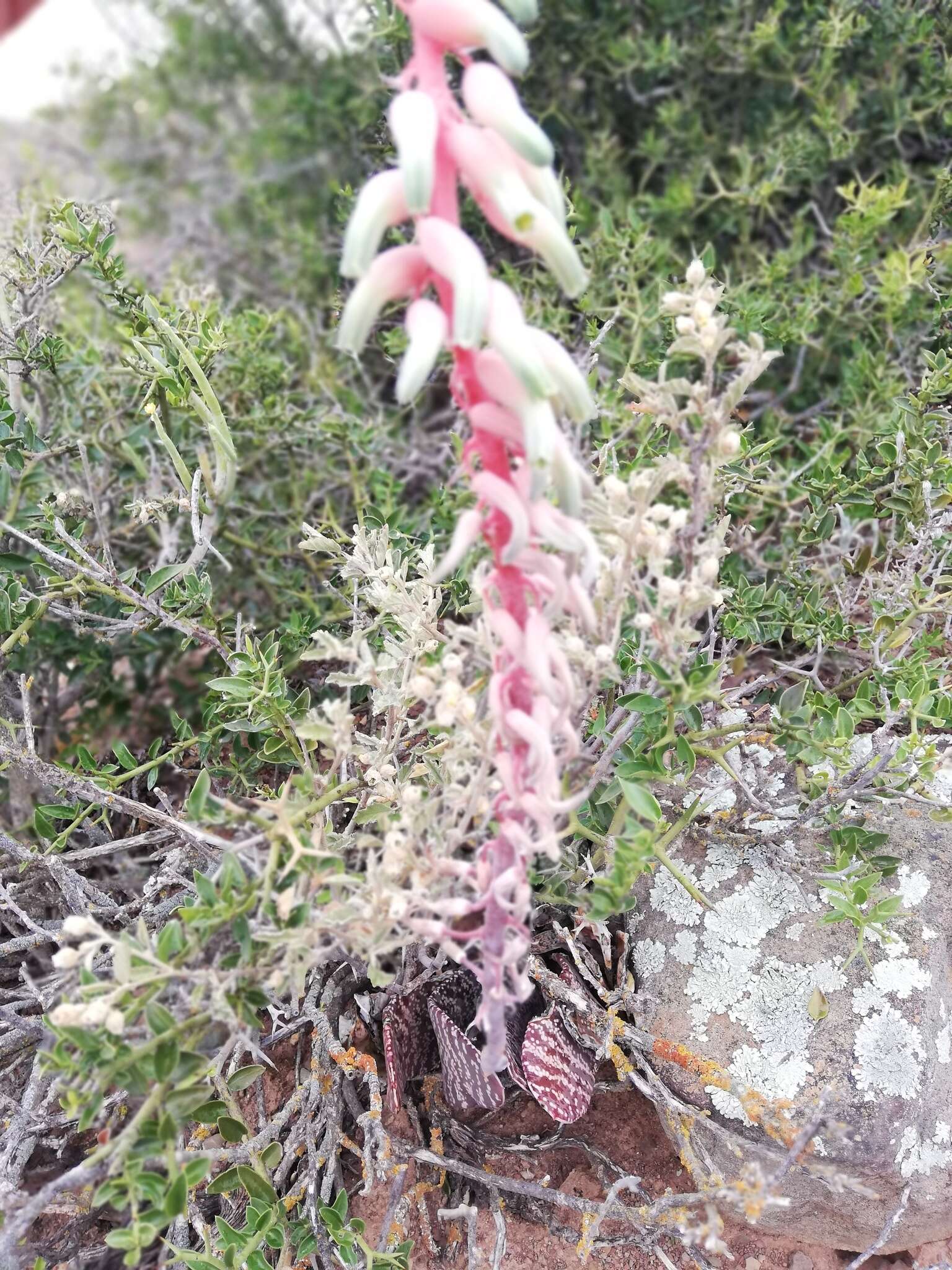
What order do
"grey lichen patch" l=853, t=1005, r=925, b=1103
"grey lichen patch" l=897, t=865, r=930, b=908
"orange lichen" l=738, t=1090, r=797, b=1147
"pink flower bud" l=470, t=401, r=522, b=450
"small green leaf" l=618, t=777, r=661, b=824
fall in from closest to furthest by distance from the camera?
"pink flower bud" l=470, t=401, r=522, b=450 → "small green leaf" l=618, t=777, r=661, b=824 → "orange lichen" l=738, t=1090, r=797, b=1147 → "grey lichen patch" l=853, t=1005, r=925, b=1103 → "grey lichen patch" l=897, t=865, r=930, b=908

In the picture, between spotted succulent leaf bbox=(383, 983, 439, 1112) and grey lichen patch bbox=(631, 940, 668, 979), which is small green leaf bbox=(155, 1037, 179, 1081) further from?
grey lichen patch bbox=(631, 940, 668, 979)

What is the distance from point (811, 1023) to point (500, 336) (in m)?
1.17

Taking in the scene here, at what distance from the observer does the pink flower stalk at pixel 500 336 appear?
0.88m

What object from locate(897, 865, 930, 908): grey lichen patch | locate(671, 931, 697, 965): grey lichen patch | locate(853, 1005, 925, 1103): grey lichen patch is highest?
locate(671, 931, 697, 965): grey lichen patch

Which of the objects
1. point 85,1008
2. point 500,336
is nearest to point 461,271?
point 500,336

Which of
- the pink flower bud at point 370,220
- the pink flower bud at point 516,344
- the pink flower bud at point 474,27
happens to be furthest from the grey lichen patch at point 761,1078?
the pink flower bud at point 474,27

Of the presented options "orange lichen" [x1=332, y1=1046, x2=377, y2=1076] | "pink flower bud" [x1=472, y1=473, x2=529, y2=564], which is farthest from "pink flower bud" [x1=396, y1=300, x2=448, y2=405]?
"orange lichen" [x1=332, y1=1046, x2=377, y2=1076]

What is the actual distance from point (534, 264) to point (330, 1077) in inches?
68.6

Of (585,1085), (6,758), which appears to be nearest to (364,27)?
(6,758)

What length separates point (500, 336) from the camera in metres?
0.90

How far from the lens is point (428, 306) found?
92cm

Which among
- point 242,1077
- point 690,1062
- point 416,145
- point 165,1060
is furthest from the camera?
point 690,1062

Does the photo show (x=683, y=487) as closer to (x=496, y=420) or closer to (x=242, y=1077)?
(x=496, y=420)

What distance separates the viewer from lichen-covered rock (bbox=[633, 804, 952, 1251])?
1445 mm
